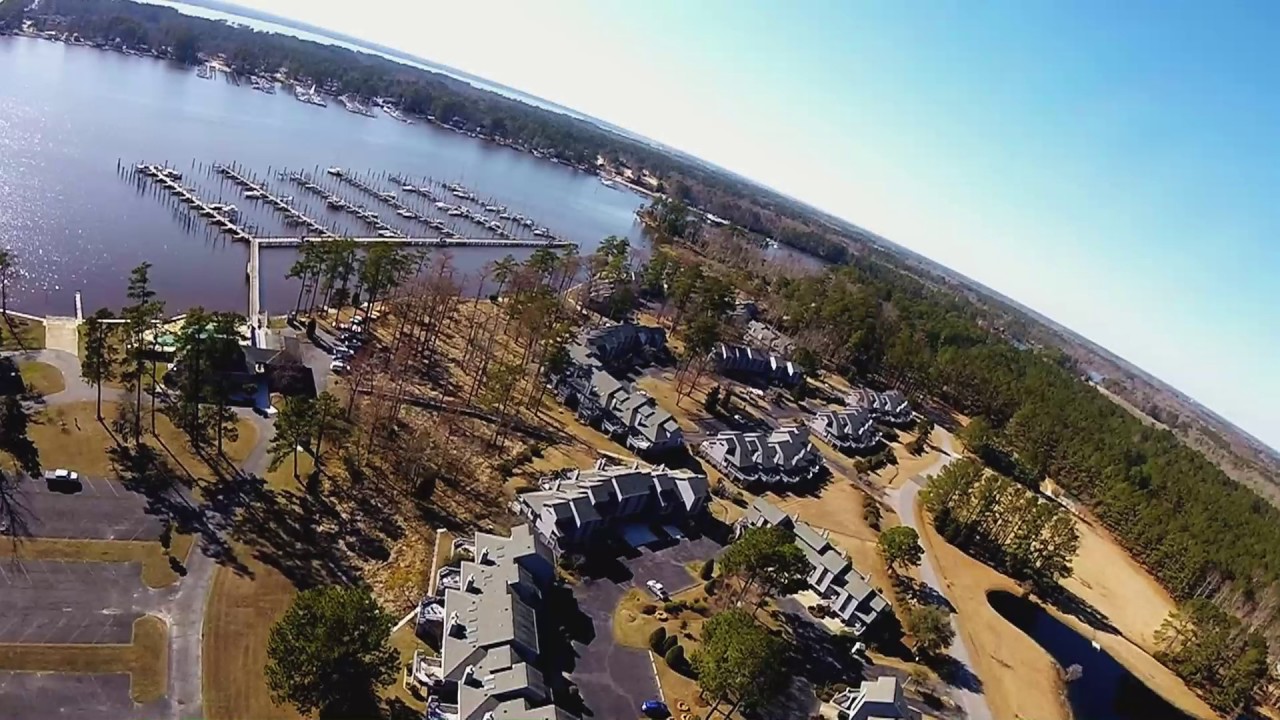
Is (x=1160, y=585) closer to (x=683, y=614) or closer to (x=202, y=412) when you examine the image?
(x=683, y=614)

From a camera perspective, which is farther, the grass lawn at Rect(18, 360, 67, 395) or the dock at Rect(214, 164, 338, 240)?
the dock at Rect(214, 164, 338, 240)

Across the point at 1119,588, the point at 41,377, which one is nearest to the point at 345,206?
the point at 41,377

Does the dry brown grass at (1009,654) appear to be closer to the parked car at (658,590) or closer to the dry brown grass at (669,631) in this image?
the dry brown grass at (669,631)

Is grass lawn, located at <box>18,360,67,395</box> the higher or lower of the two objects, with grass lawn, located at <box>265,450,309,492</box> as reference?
lower

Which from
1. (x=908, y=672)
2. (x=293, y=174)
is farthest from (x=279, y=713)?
(x=293, y=174)

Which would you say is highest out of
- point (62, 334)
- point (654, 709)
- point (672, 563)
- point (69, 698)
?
point (672, 563)

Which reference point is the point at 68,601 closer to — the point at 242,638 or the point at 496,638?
the point at 242,638

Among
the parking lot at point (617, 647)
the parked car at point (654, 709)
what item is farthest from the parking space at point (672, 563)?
the parked car at point (654, 709)

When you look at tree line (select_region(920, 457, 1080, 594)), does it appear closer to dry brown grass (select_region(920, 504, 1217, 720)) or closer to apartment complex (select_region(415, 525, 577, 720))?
dry brown grass (select_region(920, 504, 1217, 720))

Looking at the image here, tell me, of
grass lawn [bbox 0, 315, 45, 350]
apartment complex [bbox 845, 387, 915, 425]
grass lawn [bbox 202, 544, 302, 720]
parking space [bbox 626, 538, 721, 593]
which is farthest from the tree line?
grass lawn [bbox 0, 315, 45, 350]
